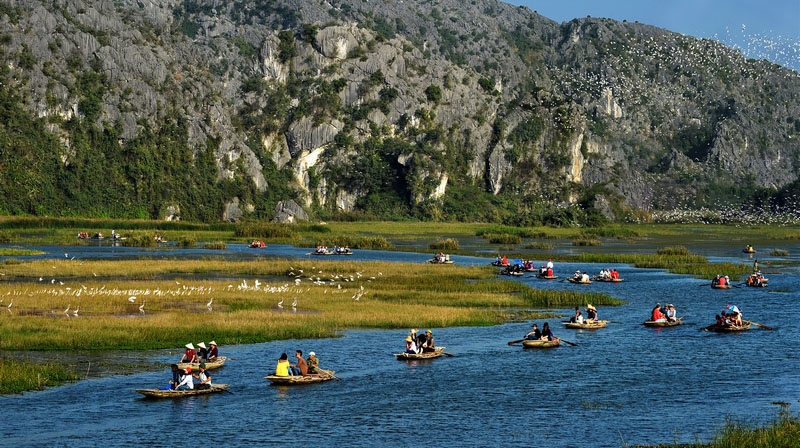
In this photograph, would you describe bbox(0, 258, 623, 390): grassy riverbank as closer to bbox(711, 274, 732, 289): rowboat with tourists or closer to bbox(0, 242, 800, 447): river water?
bbox(0, 242, 800, 447): river water

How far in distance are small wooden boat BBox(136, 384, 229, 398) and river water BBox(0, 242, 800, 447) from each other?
0.27 metres

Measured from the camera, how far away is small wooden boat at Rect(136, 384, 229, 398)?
142 feet

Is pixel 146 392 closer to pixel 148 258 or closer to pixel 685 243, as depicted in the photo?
pixel 148 258

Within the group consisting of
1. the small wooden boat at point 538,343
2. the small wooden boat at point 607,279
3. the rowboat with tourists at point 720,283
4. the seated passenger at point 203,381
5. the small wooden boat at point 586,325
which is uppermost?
the rowboat with tourists at point 720,283

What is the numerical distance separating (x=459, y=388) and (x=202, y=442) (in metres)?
13.8

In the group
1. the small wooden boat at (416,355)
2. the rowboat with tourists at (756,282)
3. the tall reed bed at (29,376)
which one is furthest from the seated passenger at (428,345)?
the rowboat with tourists at (756,282)

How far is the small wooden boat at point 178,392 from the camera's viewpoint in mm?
43219

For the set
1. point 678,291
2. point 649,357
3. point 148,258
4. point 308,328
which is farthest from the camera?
point 148,258

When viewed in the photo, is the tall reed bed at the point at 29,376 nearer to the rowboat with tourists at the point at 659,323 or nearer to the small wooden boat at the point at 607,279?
the rowboat with tourists at the point at 659,323

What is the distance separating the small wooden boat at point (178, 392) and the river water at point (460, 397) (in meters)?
0.27

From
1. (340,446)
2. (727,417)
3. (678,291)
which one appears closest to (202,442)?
(340,446)

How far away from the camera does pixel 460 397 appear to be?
4562 cm

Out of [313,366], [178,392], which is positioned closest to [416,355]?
[313,366]

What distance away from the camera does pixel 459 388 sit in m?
47.5
